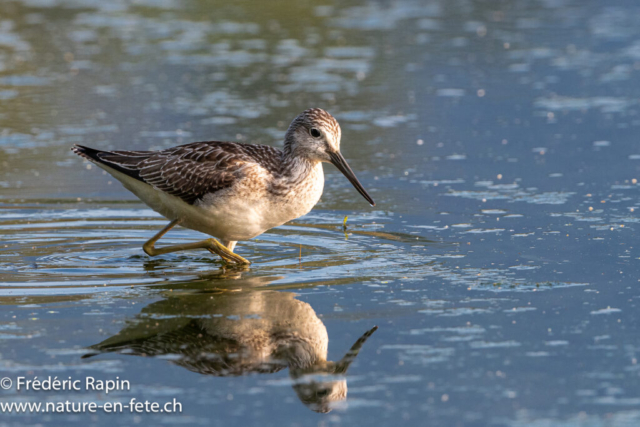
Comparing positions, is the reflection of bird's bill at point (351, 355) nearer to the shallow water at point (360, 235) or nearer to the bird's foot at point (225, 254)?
the shallow water at point (360, 235)

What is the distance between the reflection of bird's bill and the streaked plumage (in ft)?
7.28

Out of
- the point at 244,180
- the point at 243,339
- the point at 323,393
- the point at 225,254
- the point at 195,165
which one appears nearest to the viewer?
the point at 323,393

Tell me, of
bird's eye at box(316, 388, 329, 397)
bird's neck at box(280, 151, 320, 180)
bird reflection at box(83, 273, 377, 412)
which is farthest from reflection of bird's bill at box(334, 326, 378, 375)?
bird's neck at box(280, 151, 320, 180)

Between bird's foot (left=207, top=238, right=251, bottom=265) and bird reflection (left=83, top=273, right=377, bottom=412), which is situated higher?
bird's foot (left=207, top=238, right=251, bottom=265)

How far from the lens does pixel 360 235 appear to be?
31.2 ft

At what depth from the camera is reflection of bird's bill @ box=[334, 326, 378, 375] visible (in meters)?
6.09

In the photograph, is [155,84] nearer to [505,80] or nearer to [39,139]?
[39,139]

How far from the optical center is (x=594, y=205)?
398 inches

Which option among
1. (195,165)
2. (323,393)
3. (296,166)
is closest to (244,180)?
(296,166)

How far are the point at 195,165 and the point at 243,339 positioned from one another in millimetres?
2862

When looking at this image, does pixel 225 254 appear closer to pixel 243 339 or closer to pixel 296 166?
pixel 296 166

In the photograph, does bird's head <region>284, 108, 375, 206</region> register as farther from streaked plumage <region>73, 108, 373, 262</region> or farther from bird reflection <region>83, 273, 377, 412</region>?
bird reflection <region>83, 273, 377, 412</region>

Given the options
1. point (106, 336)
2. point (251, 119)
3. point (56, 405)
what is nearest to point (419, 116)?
point (251, 119)

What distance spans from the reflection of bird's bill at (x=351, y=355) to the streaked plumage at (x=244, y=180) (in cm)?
222
